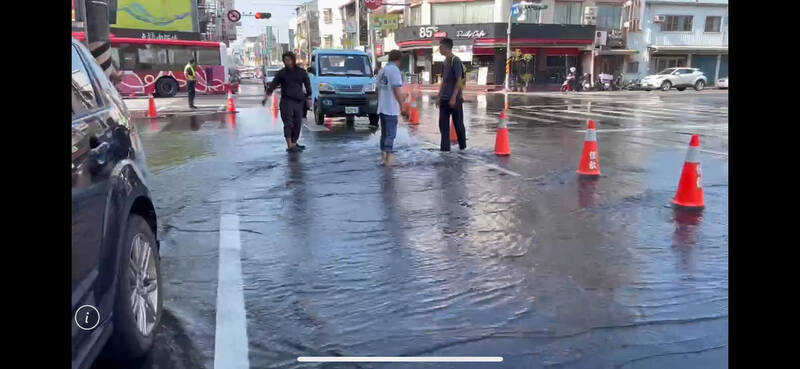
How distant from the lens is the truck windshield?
1549 centimetres

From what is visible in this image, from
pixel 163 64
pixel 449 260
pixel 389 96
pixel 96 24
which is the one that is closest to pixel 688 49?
pixel 163 64

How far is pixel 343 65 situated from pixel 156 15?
22.7 m

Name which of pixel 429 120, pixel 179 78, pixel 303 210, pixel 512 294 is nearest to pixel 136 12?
pixel 179 78

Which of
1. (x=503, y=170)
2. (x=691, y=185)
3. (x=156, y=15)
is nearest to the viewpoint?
(x=691, y=185)

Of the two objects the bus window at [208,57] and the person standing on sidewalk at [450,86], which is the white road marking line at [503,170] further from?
the bus window at [208,57]

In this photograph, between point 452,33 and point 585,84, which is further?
point 452,33

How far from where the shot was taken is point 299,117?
10.6m

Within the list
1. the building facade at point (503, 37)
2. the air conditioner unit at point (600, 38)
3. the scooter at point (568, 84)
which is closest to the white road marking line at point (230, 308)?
the scooter at point (568, 84)

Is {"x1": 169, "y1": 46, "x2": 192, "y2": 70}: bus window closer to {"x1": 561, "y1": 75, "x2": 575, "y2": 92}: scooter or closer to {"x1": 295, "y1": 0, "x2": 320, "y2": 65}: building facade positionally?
{"x1": 561, "y1": 75, "x2": 575, "y2": 92}: scooter

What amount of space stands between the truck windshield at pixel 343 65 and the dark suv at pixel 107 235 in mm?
11868

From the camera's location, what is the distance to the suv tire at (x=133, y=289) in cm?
279

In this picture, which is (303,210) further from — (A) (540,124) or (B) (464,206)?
(A) (540,124)

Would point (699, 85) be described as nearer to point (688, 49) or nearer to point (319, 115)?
point (688, 49)

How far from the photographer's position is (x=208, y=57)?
32750 mm
